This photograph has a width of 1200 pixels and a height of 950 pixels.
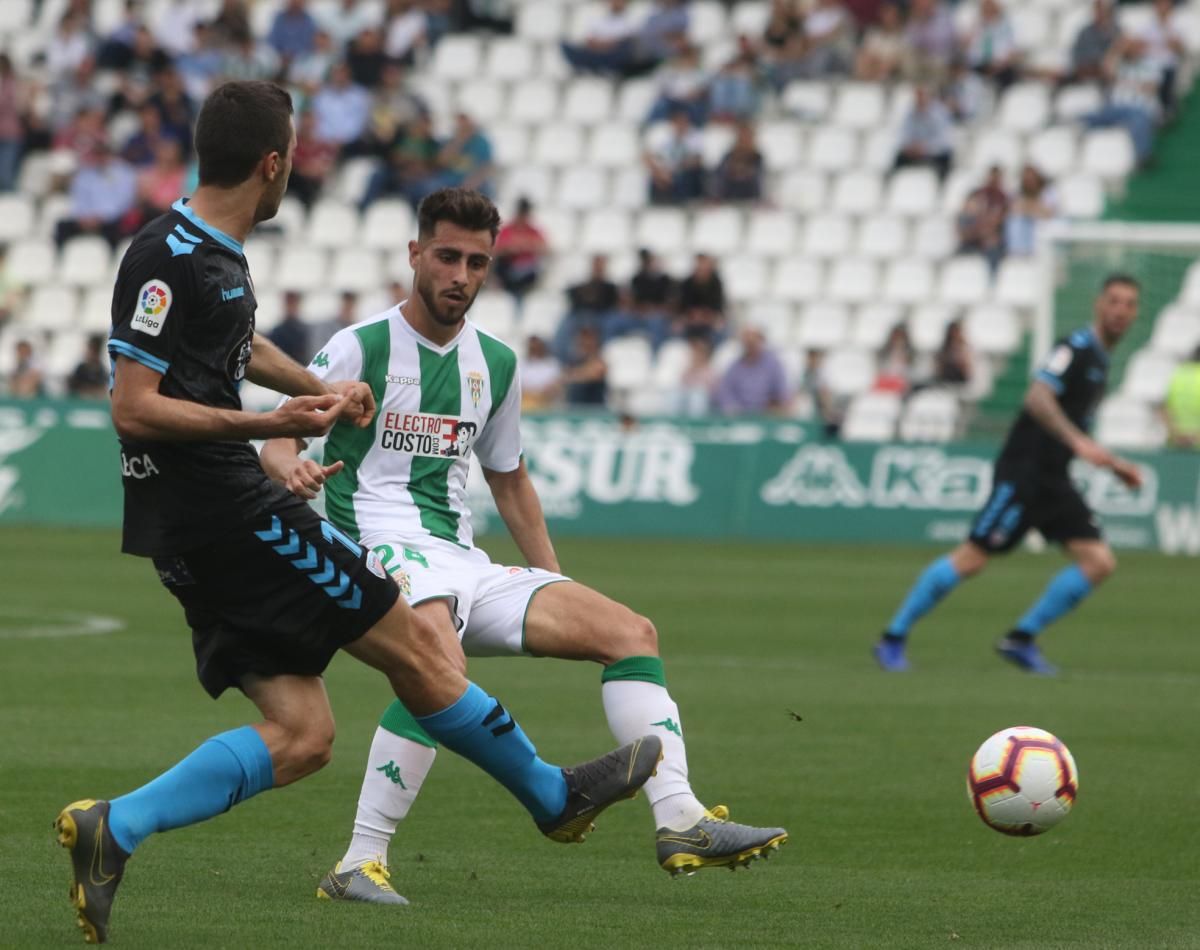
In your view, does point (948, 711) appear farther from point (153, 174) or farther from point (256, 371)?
point (153, 174)

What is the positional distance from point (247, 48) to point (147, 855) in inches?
980

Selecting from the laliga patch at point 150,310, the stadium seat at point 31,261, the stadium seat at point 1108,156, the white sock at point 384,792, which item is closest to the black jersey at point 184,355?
the laliga patch at point 150,310

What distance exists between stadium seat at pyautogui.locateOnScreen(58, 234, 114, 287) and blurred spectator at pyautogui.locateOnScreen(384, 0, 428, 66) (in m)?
4.98

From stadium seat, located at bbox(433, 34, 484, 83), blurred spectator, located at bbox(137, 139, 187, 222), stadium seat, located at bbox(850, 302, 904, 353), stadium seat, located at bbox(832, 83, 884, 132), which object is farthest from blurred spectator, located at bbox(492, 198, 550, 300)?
stadium seat, located at bbox(433, 34, 484, 83)

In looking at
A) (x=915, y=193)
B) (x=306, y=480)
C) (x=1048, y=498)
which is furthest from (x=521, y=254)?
(x=306, y=480)

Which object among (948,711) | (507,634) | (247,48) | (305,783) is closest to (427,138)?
(247,48)

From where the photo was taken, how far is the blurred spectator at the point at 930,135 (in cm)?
2772

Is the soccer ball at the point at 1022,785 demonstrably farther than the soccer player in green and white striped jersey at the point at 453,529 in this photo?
Yes

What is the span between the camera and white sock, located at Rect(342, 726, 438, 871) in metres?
6.52

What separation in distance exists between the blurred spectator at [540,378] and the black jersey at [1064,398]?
37.8ft

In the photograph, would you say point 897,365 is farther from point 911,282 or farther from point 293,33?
point 293,33

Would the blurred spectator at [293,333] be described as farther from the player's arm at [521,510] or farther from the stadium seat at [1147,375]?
the player's arm at [521,510]

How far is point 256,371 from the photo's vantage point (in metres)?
6.09

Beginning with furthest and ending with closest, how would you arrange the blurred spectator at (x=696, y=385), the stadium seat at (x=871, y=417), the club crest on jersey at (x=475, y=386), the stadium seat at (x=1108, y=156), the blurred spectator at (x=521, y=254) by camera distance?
the stadium seat at (x=1108, y=156) → the blurred spectator at (x=521, y=254) → the blurred spectator at (x=696, y=385) → the stadium seat at (x=871, y=417) → the club crest on jersey at (x=475, y=386)
